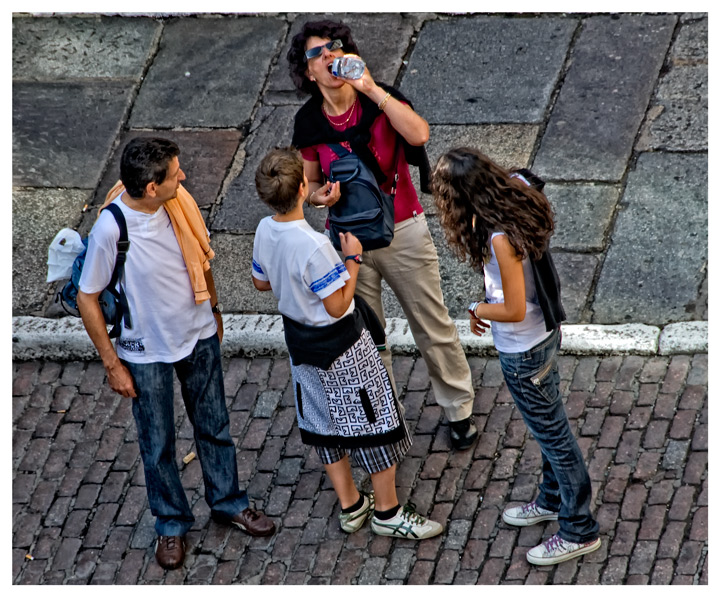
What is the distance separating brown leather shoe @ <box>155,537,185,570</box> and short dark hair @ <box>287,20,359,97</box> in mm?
2343

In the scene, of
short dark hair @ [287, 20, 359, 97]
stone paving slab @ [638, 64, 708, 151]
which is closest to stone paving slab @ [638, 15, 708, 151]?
stone paving slab @ [638, 64, 708, 151]

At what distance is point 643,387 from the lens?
543cm

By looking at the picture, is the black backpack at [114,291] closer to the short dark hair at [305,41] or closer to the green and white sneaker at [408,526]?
the short dark hair at [305,41]

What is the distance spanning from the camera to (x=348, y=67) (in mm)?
4535

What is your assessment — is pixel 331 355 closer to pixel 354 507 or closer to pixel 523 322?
pixel 523 322

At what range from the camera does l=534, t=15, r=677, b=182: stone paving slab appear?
6984 mm

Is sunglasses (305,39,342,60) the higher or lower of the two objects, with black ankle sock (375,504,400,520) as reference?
higher

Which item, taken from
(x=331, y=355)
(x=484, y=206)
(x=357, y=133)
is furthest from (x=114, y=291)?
(x=484, y=206)

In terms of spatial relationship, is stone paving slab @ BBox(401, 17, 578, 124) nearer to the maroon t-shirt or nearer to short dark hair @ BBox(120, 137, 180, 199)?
the maroon t-shirt

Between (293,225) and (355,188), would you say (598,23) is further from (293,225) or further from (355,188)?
(293,225)

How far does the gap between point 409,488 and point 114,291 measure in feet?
6.06

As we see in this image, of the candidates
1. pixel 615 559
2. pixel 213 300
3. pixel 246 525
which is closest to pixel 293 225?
pixel 213 300

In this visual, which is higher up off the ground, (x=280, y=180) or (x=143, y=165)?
(x=280, y=180)

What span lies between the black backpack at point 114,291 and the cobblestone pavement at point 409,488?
1255 mm
